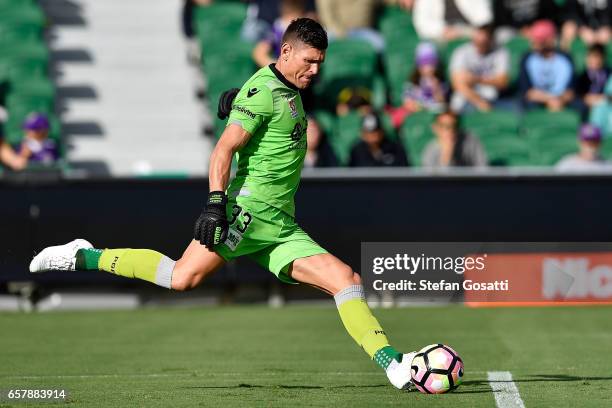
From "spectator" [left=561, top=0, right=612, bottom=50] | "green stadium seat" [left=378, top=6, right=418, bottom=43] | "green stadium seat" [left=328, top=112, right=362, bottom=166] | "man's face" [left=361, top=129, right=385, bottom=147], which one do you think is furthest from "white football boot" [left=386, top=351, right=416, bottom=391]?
"spectator" [left=561, top=0, right=612, bottom=50]

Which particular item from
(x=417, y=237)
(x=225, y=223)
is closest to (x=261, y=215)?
(x=225, y=223)

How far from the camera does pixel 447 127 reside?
16.3 meters

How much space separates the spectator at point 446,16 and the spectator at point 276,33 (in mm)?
1949

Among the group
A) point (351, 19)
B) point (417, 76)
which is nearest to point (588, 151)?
point (417, 76)

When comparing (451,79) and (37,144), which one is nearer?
(37,144)

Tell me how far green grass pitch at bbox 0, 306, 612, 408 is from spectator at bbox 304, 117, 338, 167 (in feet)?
6.32

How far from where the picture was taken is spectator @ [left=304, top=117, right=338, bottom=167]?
632 inches

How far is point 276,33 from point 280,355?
9336 mm

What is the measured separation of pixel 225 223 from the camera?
23.8 ft

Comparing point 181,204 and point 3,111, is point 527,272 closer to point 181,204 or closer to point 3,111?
point 181,204

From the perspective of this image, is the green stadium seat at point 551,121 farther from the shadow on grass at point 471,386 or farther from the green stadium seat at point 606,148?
the shadow on grass at point 471,386

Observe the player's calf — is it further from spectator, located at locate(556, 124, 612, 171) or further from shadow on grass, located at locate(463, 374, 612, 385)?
spectator, located at locate(556, 124, 612, 171)

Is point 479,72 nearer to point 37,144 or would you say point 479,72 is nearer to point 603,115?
point 603,115

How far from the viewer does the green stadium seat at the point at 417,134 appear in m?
17.1
